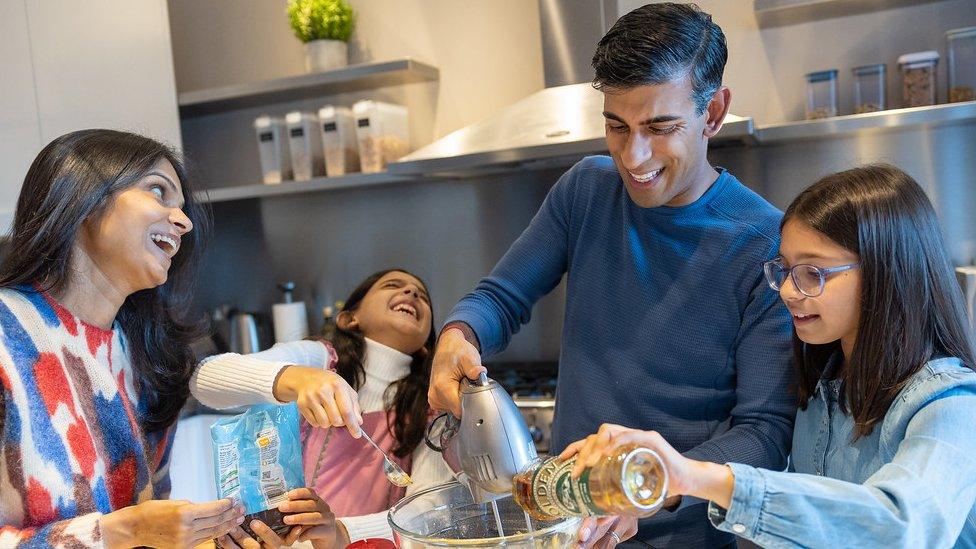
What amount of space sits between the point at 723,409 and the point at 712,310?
0.15 metres

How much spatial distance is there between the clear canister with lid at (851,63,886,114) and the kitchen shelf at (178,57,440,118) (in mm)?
1299

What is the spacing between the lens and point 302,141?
2.92m

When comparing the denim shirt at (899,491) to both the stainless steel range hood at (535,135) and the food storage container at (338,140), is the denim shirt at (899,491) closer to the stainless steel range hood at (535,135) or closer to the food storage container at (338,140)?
the stainless steel range hood at (535,135)

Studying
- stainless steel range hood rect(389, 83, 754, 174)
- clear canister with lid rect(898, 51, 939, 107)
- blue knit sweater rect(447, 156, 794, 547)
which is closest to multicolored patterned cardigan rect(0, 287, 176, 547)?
blue knit sweater rect(447, 156, 794, 547)

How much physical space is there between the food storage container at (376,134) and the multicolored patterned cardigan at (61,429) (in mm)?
1628

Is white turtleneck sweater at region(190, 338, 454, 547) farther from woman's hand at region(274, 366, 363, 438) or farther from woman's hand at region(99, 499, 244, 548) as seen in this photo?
woman's hand at region(99, 499, 244, 548)

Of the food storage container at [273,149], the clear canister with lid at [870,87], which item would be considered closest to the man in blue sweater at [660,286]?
the clear canister with lid at [870,87]

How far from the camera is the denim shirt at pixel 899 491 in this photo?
85 centimetres

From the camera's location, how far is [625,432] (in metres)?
0.81

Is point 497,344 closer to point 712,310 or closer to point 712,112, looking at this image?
point 712,310

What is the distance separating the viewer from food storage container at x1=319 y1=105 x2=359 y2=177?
9.32ft

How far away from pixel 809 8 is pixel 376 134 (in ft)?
4.35

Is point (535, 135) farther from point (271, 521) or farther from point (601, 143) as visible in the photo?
point (271, 521)

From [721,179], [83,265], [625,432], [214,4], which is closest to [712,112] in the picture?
[721,179]
